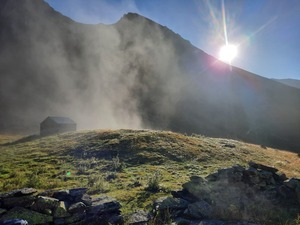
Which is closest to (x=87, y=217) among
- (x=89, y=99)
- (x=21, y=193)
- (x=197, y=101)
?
(x=21, y=193)

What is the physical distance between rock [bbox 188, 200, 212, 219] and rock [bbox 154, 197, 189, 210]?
443mm

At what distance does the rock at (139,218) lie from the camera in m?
11.2

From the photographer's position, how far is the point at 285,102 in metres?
151

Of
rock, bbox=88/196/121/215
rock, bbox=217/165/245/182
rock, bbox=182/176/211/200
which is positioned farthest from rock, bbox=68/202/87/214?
rock, bbox=217/165/245/182

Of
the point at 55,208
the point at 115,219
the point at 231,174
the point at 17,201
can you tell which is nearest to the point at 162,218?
the point at 115,219

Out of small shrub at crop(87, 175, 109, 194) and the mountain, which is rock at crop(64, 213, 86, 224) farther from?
the mountain

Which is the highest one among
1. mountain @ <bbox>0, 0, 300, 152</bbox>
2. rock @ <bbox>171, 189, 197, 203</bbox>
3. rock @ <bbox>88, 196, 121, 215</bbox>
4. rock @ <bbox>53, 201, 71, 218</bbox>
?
mountain @ <bbox>0, 0, 300, 152</bbox>

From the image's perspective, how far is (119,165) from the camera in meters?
27.5

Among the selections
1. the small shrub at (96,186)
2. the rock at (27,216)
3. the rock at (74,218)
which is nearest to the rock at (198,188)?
the rock at (74,218)

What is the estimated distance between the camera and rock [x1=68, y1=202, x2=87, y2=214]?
34.4 ft

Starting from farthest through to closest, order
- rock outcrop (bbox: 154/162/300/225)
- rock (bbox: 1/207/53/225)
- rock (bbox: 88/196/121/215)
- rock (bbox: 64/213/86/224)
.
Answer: rock outcrop (bbox: 154/162/300/225) < rock (bbox: 88/196/121/215) < rock (bbox: 64/213/86/224) < rock (bbox: 1/207/53/225)

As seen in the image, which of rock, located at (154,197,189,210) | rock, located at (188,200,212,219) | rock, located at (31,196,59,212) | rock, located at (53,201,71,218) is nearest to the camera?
rock, located at (31,196,59,212)

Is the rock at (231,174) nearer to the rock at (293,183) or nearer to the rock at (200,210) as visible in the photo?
the rock at (293,183)

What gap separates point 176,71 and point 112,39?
5352cm
